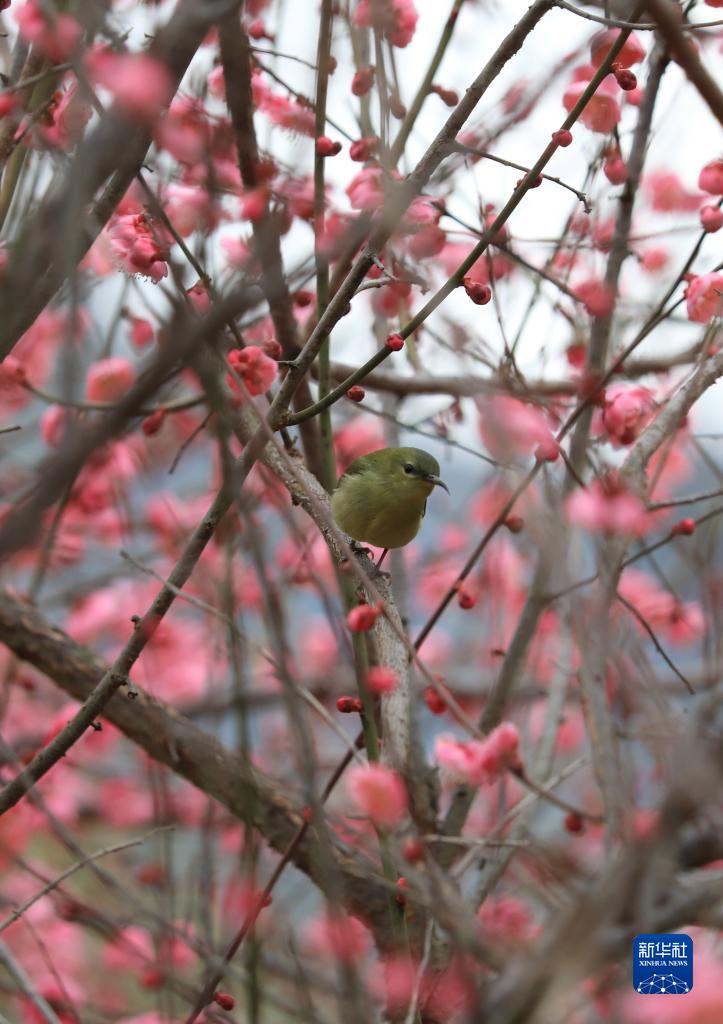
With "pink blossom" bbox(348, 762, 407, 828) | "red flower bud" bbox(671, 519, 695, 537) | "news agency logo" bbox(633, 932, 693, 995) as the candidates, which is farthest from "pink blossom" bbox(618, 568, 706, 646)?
"pink blossom" bbox(348, 762, 407, 828)

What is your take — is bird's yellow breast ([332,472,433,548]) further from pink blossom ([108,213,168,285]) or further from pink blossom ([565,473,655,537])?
pink blossom ([108,213,168,285])

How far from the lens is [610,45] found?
9.78ft

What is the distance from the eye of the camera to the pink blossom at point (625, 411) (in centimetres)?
314

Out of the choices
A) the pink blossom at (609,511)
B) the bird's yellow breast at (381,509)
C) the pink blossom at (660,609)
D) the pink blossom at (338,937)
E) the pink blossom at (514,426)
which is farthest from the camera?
the pink blossom at (660,609)

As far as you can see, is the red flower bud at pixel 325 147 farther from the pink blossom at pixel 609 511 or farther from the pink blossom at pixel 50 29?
the pink blossom at pixel 609 511

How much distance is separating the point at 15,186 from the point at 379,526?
5.92 feet

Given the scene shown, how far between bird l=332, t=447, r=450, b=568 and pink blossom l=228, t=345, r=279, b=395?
1164 mm

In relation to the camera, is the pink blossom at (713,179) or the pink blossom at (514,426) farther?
the pink blossom at (713,179)

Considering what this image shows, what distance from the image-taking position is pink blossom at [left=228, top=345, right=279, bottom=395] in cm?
279

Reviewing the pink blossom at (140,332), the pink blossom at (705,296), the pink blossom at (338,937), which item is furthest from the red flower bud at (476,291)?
the pink blossom at (140,332)

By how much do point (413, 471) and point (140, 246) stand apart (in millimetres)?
1770

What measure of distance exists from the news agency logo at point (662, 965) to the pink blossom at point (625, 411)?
1.47m

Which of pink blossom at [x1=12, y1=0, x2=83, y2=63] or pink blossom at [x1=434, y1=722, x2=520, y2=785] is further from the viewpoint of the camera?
pink blossom at [x1=434, y1=722, x2=520, y2=785]

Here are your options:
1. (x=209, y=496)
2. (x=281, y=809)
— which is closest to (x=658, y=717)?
(x=281, y=809)
